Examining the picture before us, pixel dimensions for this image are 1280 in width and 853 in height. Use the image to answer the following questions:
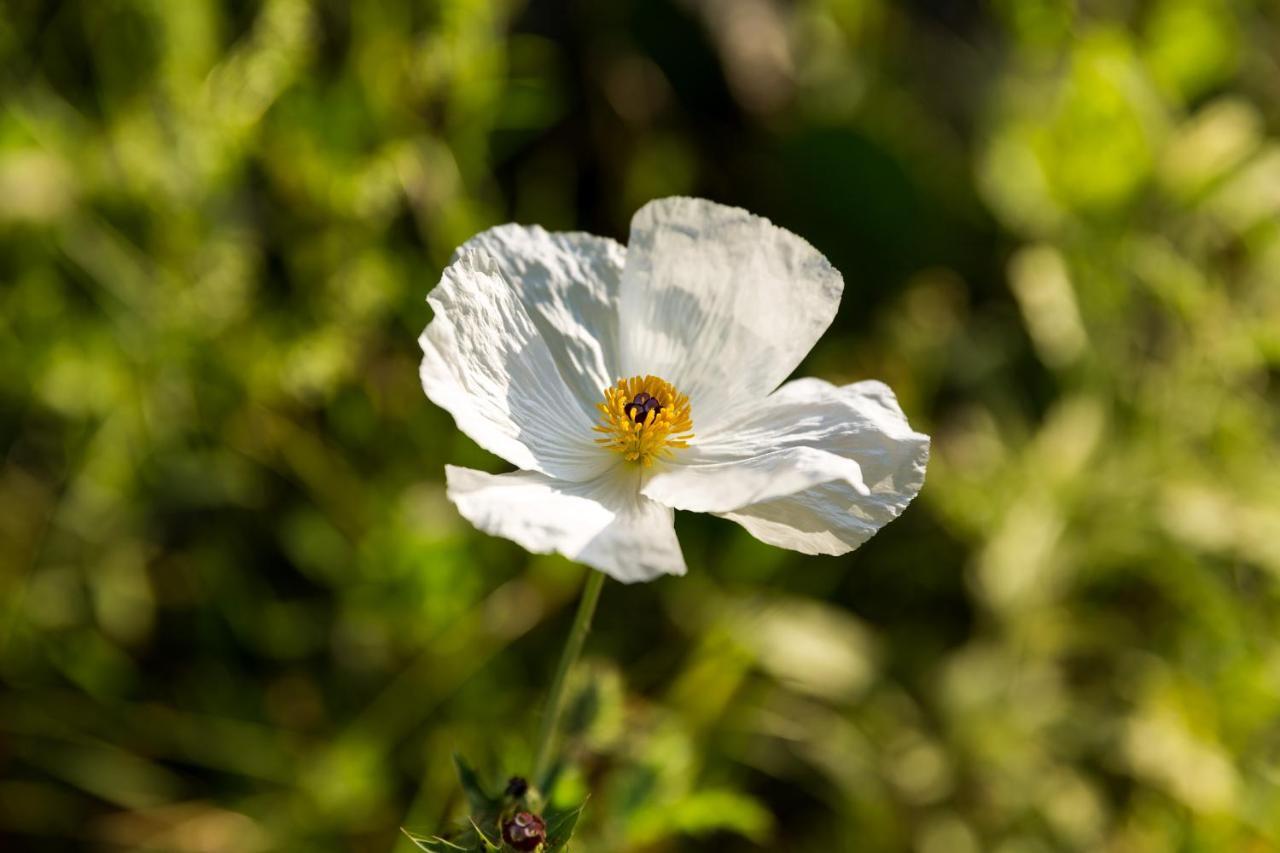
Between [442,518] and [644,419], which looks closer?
[644,419]

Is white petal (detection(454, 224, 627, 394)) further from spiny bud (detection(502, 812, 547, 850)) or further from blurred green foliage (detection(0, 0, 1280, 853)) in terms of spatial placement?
blurred green foliage (detection(0, 0, 1280, 853))

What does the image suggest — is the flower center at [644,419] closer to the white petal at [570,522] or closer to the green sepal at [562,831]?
the white petal at [570,522]

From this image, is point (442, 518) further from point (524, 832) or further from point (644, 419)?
point (524, 832)

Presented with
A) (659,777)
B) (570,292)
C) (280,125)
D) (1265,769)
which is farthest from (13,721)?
(1265,769)

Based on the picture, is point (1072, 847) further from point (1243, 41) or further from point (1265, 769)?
point (1243, 41)

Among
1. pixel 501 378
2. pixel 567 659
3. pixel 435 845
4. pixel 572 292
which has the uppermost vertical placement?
pixel 572 292

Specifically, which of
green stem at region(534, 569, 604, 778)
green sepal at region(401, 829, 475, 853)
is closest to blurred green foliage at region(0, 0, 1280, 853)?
green stem at region(534, 569, 604, 778)

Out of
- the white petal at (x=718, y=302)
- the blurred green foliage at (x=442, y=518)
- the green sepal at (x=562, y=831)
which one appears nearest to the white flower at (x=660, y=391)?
the white petal at (x=718, y=302)

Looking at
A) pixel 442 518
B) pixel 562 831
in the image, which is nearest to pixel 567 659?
pixel 562 831
